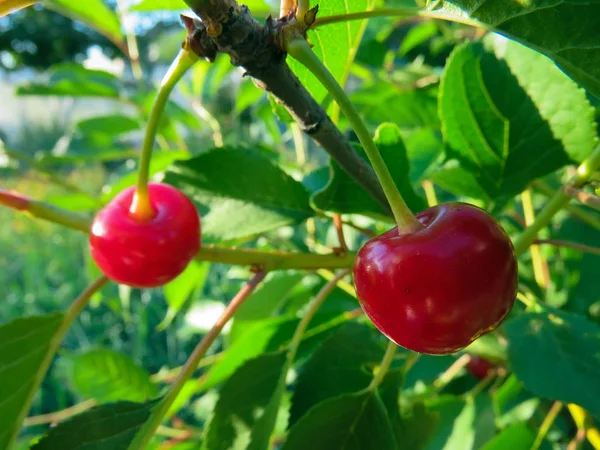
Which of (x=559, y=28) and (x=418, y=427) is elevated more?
(x=559, y=28)

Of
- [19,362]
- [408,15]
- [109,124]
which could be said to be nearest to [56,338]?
[19,362]

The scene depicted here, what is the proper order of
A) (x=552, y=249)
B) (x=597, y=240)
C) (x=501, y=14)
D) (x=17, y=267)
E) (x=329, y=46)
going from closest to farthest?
(x=501, y=14) < (x=329, y=46) < (x=597, y=240) < (x=552, y=249) < (x=17, y=267)

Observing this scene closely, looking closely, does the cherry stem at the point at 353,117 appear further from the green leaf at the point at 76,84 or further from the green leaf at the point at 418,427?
the green leaf at the point at 76,84

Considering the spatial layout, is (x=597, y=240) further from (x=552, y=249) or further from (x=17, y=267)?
(x=17, y=267)

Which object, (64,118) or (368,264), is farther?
(64,118)

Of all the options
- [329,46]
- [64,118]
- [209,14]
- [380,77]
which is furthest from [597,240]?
[64,118]

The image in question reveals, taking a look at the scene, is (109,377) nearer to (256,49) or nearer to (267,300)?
(267,300)
